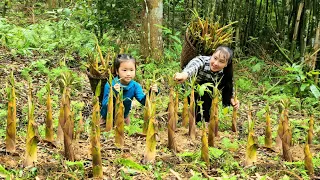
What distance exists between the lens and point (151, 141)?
2.54 metres

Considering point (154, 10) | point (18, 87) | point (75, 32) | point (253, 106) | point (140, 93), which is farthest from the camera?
point (75, 32)

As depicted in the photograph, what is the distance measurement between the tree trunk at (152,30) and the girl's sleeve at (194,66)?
2.15m

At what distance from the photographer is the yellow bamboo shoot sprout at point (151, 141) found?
2.52 metres

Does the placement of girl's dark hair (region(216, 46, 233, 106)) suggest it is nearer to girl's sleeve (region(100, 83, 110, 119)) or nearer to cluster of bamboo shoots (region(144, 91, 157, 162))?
girl's sleeve (region(100, 83, 110, 119))

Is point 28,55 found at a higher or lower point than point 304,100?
higher

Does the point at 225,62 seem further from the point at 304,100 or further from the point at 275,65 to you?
the point at 275,65

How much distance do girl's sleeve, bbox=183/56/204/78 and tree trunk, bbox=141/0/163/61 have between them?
7.05ft

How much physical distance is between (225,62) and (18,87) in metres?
2.17

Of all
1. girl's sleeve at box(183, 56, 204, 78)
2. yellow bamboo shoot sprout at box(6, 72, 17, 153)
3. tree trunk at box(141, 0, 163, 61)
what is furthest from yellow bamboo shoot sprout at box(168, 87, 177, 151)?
tree trunk at box(141, 0, 163, 61)

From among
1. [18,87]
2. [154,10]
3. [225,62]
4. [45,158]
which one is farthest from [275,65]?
[45,158]

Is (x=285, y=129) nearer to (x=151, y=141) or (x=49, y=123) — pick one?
(x=151, y=141)

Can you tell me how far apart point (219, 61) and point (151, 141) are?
Answer: 147cm

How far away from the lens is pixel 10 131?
8.29 feet

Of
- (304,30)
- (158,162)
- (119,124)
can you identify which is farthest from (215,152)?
(304,30)
